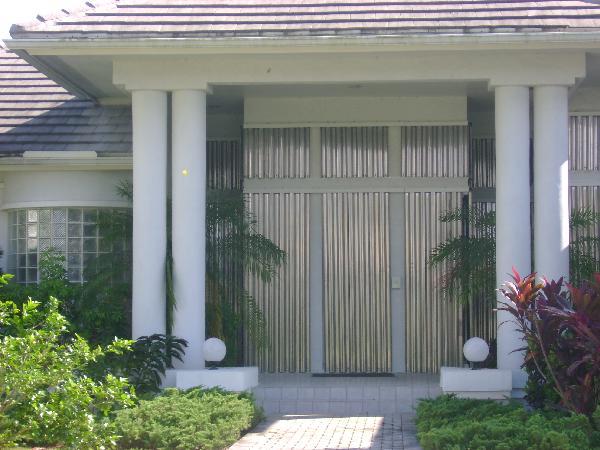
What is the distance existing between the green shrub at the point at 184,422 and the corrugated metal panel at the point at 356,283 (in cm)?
406

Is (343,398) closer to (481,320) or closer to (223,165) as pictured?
(481,320)

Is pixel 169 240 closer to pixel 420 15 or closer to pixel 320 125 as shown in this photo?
pixel 320 125

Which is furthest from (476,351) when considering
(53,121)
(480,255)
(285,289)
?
(53,121)

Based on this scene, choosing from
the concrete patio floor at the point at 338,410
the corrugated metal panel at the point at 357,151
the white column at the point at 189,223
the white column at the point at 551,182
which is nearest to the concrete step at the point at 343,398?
the concrete patio floor at the point at 338,410

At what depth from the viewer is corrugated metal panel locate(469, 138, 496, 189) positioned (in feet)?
51.6

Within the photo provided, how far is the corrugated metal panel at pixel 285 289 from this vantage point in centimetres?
1506

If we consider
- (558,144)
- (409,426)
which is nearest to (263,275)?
(409,426)

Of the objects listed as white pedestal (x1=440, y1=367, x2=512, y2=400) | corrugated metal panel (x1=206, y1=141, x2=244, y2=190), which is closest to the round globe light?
white pedestal (x1=440, y1=367, x2=512, y2=400)

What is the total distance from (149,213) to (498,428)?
5.52 m

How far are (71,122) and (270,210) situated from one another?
332cm

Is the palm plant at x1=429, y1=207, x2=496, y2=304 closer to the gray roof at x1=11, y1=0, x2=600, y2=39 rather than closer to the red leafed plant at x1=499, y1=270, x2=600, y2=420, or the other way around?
the gray roof at x1=11, y1=0, x2=600, y2=39

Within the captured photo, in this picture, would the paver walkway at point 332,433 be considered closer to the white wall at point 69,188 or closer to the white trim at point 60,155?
the white wall at point 69,188

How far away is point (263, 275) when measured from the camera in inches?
555

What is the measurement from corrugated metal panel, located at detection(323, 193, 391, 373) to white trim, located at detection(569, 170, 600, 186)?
2819 millimetres
